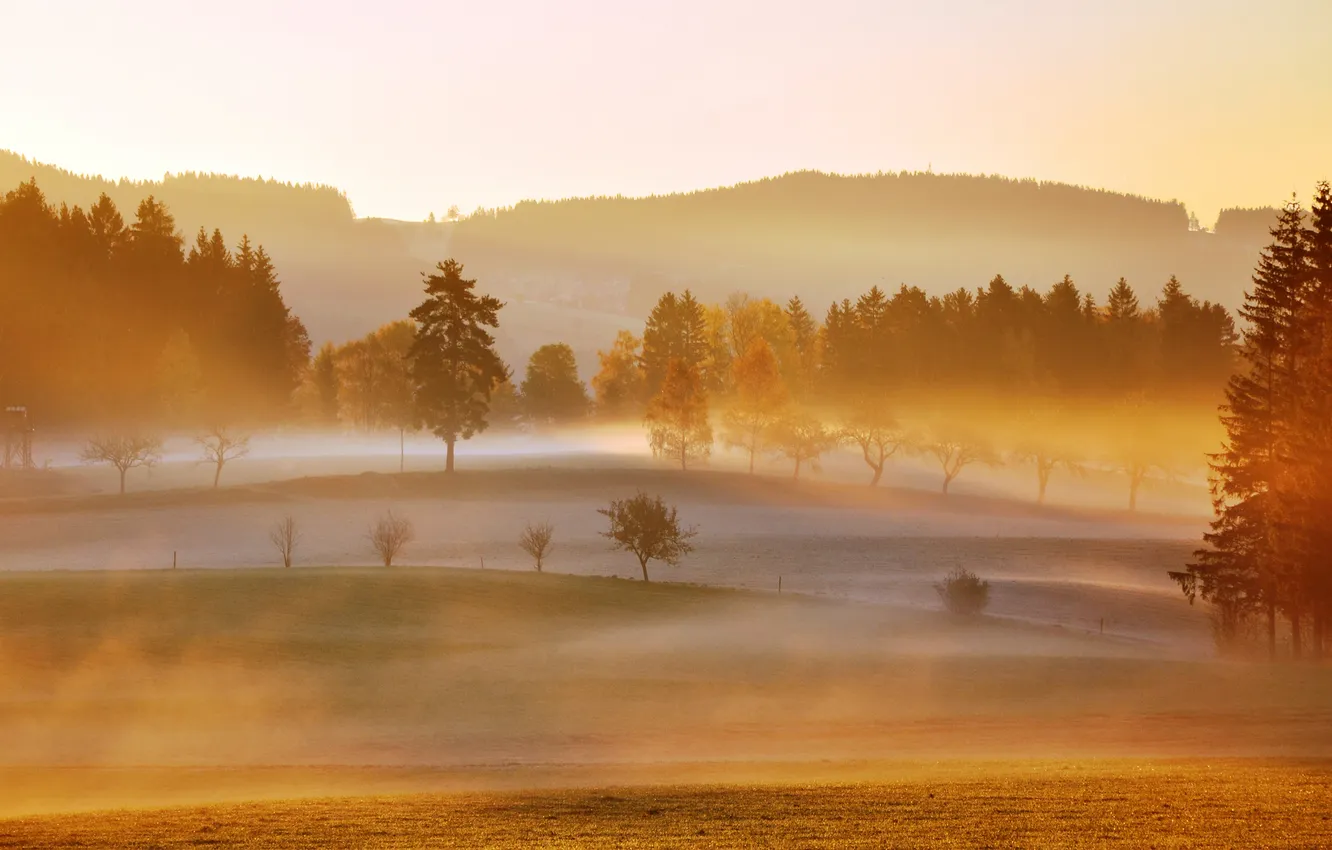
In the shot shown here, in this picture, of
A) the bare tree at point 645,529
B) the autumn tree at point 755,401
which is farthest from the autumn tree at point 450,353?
the bare tree at point 645,529

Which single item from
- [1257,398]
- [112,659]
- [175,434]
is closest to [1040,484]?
[1257,398]

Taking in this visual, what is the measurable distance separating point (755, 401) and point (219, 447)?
38.1 metres

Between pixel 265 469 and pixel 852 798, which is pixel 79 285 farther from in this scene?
pixel 852 798

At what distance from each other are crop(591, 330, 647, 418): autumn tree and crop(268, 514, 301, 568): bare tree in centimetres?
5595

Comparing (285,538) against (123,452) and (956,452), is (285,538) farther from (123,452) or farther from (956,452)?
(956,452)

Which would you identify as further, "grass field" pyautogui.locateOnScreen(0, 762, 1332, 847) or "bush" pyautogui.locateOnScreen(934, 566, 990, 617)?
"bush" pyautogui.locateOnScreen(934, 566, 990, 617)

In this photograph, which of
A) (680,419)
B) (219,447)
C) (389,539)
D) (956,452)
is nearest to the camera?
(389,539)

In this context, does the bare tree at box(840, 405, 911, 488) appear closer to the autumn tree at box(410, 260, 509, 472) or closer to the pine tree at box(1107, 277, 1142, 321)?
the autumn tree at box(410, 260, 509, 472)

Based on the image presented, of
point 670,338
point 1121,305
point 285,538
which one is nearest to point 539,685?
point 285,538

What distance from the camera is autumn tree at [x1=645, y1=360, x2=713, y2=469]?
89.4m

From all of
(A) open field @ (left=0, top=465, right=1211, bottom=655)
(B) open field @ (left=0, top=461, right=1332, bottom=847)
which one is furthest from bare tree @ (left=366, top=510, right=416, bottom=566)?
(B) open field @ (left=0, top=461, right=1332, bottom=847)

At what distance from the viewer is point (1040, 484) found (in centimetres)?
8838

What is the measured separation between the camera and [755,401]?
94.1m

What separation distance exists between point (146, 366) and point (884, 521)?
6045 cm
